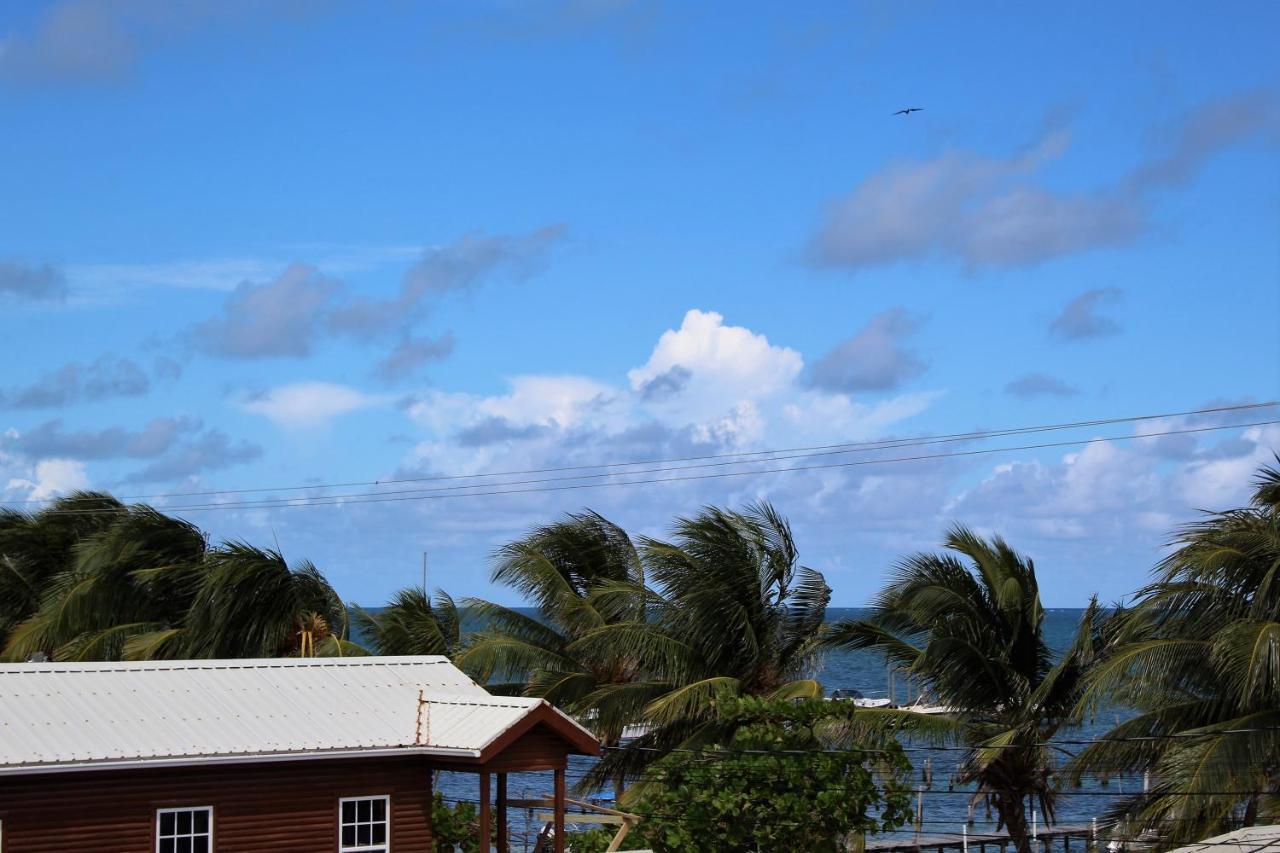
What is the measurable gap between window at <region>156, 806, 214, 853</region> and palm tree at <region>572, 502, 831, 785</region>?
857 cm

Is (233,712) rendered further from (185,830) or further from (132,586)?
(132,586)

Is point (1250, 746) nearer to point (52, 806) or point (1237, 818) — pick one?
point (1237, 818)

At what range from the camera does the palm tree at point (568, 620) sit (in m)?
28.5

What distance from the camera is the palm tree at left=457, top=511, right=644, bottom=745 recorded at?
28516 mm

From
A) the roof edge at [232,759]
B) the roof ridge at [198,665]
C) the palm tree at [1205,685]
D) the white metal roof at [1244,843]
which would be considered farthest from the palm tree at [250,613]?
the white metal roof at [1244,843]

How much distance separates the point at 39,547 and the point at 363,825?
24.7 m

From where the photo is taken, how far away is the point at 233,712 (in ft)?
69.9

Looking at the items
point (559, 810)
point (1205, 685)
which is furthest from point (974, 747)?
point (559, 810)

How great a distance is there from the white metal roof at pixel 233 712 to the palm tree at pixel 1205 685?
26.2ft

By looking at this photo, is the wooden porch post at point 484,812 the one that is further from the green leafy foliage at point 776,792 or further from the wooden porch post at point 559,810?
the green leafy foliage at point 776,792

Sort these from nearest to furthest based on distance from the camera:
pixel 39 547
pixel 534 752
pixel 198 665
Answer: pixel 534 752
pixel 198 665
pixel 39 547

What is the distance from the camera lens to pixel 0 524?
43.9 metres

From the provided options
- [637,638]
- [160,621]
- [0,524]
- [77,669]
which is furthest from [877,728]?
[0,524]

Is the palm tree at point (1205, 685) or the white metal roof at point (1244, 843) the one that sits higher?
the palm tree at point (1205, 685)
